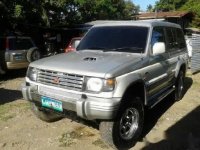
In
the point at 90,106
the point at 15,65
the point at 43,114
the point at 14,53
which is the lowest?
the point at 15,65

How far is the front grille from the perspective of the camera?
4869 millimetres

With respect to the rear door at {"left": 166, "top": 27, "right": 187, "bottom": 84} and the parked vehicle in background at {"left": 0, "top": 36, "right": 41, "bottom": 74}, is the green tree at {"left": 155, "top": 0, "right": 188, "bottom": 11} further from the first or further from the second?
the rear door at {"left": 166, "top": 27, "right": 187, "bottom": 84}

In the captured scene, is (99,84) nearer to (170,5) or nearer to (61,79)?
(61,79)

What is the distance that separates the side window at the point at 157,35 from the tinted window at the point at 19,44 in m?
6.58

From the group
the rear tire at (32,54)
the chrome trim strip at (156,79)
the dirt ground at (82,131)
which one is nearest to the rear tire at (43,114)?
the dirt ground at (82,131)

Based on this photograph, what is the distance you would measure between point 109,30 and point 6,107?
3.02 metres

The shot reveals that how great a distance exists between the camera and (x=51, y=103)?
5.20 metres

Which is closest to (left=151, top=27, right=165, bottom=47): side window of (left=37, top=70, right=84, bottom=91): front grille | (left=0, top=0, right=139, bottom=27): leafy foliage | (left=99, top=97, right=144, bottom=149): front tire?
(left=99, top=97, right=144, bottom=149): front tire

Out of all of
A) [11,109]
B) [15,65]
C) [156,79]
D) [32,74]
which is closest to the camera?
[32,74]

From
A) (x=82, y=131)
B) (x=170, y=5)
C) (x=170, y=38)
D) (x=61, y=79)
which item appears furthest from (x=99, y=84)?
(x=170, y=5)

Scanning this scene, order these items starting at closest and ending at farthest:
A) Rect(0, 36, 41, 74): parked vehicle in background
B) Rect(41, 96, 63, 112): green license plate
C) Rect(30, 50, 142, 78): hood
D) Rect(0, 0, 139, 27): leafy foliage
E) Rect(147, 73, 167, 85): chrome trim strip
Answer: Rect(30, 50, 142, 78): hood → Rect(41, 96, 63, 112): green license plate → Rect(147, 73, 167, 85): chrome trim strip → Rect(0, 36, 41, 74): parked vehicle in background → Rect(0, 0, 139, 27): leafy foliage

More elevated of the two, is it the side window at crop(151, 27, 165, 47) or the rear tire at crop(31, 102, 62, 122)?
the side window at crop(151, 27, 165, 47)

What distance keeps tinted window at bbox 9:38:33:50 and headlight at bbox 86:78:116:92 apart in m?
7.61

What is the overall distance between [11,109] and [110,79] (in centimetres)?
348
